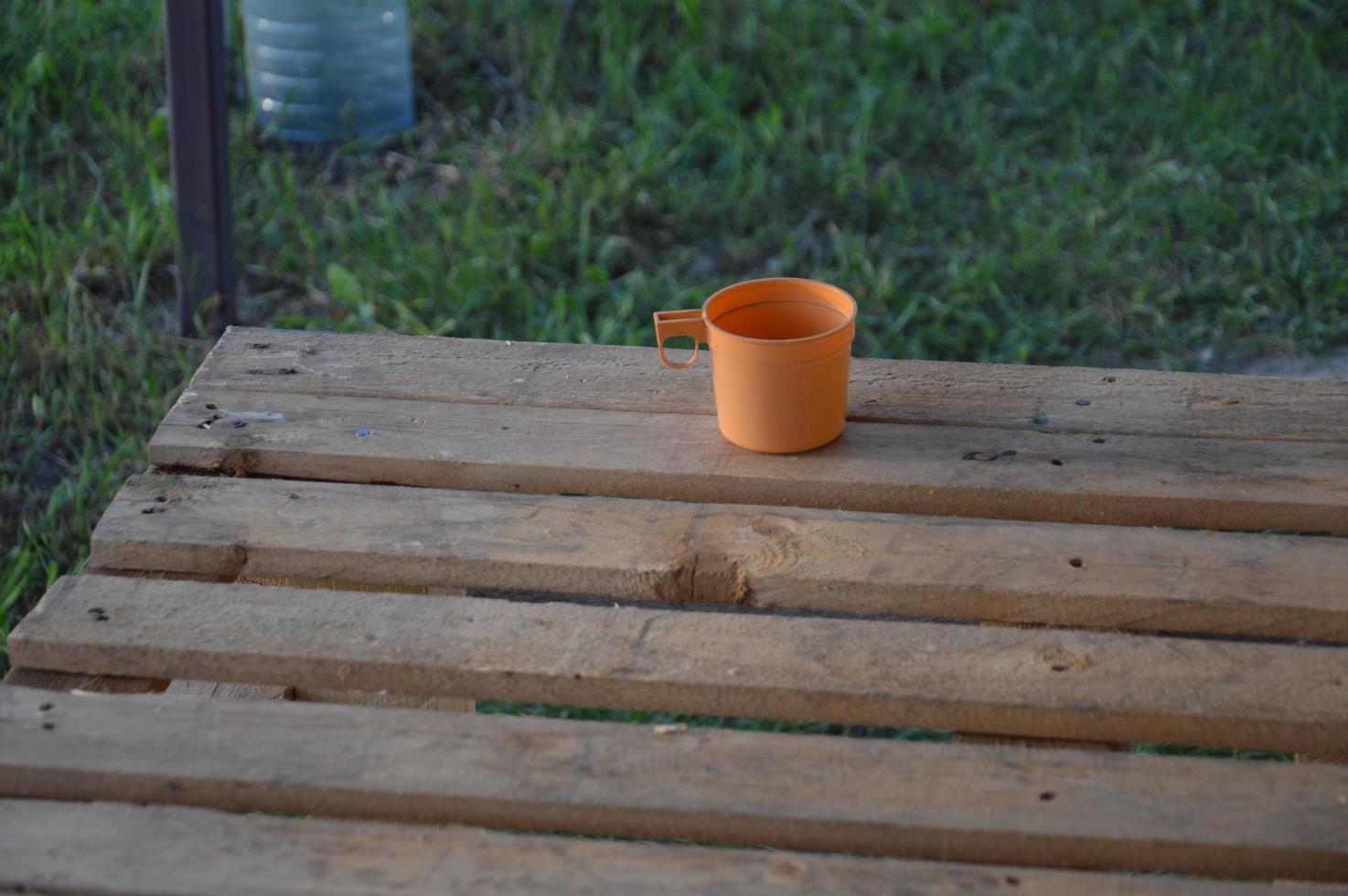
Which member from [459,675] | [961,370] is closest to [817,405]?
[961,370]

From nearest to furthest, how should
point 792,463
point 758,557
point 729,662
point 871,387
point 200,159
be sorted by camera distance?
point 729,662 < point 758,557 < point 792,463 < point 871,387 < point 200,159

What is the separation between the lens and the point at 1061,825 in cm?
104

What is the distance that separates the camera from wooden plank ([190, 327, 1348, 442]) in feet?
5.11

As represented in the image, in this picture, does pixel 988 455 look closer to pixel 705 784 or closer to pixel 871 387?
pixel 871 387

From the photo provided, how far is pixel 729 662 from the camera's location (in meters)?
1.18

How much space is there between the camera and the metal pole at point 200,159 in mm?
2514

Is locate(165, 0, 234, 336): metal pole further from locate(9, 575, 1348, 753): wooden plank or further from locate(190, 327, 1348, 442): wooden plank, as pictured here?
locate(9, 575, 1348, 753): wooden plank

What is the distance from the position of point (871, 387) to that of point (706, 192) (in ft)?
5.75

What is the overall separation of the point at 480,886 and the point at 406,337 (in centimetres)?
90

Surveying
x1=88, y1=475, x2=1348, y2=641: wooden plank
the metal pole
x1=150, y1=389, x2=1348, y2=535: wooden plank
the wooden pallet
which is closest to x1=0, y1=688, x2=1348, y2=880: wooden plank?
the wooden pallet

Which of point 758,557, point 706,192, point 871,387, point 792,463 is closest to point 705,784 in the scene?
point 758,557

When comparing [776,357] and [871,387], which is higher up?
[776,357]

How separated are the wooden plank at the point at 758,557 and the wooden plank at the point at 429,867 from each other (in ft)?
1.02

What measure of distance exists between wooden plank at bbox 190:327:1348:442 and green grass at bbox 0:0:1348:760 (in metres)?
0.83
